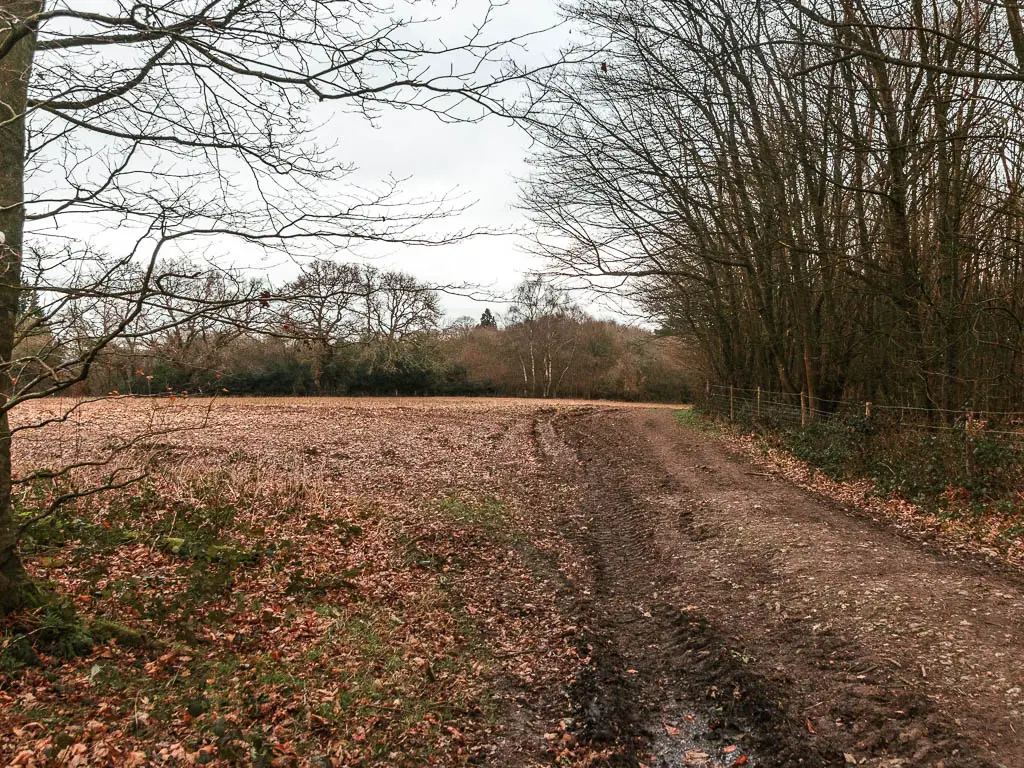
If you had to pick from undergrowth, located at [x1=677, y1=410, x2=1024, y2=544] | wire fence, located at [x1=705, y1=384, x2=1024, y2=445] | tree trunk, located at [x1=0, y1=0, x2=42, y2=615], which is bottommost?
undergrowth, located at [x1=677, y1=410, x2=1024, y2=544]

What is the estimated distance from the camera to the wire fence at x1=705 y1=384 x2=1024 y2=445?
10.2 metres

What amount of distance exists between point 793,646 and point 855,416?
363 inches

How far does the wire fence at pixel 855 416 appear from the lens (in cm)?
1017

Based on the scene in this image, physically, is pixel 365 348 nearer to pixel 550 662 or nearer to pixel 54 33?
pixel 54 33

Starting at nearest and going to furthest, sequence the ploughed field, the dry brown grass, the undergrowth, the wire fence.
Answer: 1. the dry brown grass
2. the ploughed field
3. the undergrowth
4. the wire fence

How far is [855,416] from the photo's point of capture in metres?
13.4

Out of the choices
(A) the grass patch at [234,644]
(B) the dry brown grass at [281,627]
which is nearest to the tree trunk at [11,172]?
(A) the grass patch at [234,644]

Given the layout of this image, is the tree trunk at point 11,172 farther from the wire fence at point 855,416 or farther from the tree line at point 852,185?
the wire fence at point 855,416

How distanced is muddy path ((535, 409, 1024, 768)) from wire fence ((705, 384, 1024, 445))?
2.57m

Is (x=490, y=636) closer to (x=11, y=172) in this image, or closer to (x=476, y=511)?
(x=476, y=511)

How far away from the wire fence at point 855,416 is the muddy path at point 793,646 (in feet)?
8.43

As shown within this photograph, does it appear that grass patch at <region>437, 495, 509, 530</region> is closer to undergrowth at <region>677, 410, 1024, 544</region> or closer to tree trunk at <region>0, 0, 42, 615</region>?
tree trunk at <region>0, 0, 42, 615</region>

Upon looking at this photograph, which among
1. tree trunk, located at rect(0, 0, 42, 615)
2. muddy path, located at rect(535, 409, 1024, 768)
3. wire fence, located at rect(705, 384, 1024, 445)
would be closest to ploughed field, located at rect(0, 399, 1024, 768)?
muddy path, located at rect(535, 409, 1024, 768)

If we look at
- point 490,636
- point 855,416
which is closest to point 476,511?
point 490,636
